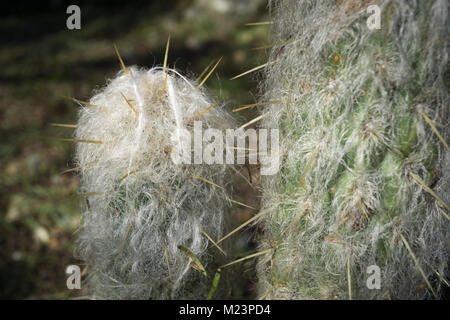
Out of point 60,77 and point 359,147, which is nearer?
point 359,147

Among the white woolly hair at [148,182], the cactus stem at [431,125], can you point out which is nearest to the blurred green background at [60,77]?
the white woolly hair at [148,182]

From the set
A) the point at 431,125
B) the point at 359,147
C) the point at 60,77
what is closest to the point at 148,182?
the point at 359,147

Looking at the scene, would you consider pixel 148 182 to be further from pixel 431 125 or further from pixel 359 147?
pixel 431 125

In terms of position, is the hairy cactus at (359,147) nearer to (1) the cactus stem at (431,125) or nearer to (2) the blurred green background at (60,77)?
(1) the cactus stem at (431,125)
